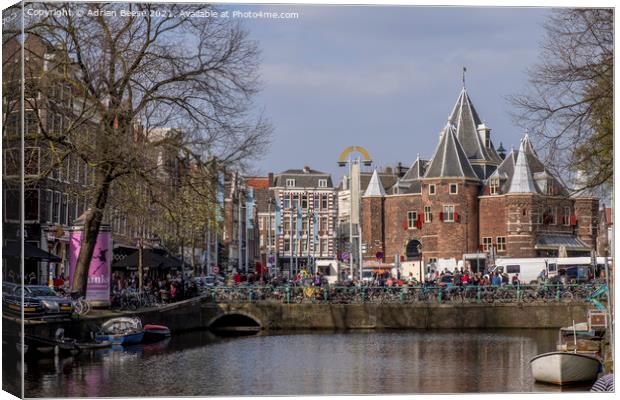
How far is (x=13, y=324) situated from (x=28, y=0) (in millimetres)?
4528

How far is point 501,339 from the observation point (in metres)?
32.5

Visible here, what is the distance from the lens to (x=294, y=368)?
2252 cm

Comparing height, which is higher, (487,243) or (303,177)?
(303,177)

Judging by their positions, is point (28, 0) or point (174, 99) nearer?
point (28, 0)

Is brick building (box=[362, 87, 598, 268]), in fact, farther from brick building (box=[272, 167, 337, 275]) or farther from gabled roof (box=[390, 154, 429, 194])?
brick building (box=[272, 167, 337, 275])

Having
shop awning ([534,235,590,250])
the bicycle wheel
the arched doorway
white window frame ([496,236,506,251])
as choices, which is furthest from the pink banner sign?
the bicycle wheel

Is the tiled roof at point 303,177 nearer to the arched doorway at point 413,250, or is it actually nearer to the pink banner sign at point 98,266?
the pink banner sign at point 98,266

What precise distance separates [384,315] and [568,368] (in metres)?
20.7

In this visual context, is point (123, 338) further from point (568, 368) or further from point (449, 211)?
point (568, 368)

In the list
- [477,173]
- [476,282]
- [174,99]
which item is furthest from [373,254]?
[174,99]

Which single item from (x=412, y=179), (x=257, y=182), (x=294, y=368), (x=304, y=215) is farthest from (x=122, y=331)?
(x=412, y=179)

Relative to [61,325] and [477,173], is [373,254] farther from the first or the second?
[61,325]

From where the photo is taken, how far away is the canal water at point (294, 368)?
18344 millimetres

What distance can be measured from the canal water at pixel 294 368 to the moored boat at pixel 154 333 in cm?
24
